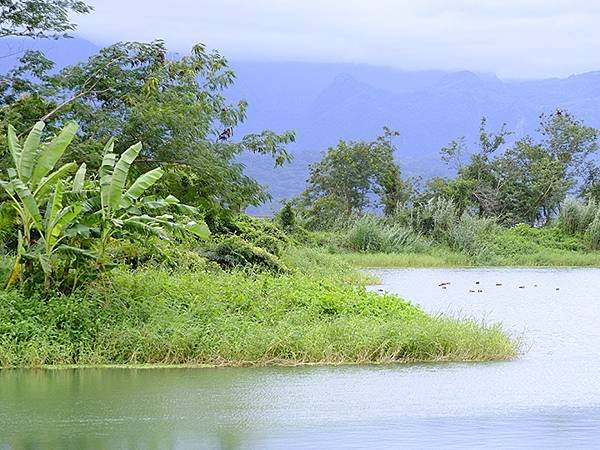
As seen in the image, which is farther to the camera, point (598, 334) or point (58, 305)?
point (598, 334)

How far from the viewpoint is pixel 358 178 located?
46.8 metres

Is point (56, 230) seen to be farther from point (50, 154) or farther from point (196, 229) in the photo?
point (196, 229)

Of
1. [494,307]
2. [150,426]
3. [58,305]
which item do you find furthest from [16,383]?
[494,307]

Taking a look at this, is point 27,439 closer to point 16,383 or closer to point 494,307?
point 16,383

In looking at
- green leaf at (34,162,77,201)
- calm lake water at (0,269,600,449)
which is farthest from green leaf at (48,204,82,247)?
calm lake water at (0,269,600,449)

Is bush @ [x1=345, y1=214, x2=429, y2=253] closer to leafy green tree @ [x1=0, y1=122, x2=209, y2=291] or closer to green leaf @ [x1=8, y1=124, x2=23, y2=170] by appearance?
leafy green tree @ [x1=0, y1=122, x2=209, y2=291]

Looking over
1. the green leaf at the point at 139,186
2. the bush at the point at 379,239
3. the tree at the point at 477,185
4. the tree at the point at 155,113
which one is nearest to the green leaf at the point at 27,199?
the green leaf at the point at 139,186

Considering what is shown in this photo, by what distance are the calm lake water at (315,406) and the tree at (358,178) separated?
30.6 meters

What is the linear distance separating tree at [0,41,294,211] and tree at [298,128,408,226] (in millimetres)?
24157

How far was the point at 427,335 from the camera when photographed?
13.9 metres

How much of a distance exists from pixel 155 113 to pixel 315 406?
352 inches

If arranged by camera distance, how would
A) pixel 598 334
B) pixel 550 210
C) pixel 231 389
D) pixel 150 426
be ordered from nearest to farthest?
pixel 150 426 → pixel 231 389 → pixel 598 334 → pixel 550 210

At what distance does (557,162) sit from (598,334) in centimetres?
3040

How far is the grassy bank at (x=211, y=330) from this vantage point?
13484 mm
